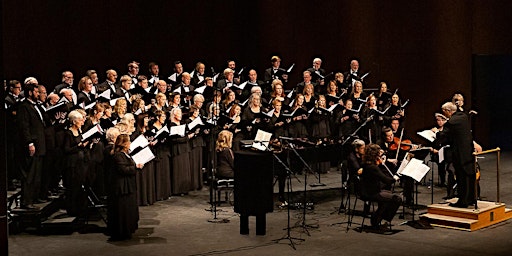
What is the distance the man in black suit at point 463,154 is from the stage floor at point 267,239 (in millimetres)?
529

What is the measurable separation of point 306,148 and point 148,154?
2397mm

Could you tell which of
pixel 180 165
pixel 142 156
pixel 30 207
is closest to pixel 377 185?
pixel 142 156

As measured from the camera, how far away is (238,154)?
33.7 ft

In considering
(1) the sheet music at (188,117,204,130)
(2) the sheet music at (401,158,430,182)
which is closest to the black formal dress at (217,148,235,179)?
(1) the sheet music at (188,117,204,130)

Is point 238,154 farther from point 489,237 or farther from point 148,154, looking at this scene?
point 489,237

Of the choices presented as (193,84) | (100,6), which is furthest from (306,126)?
(100,6)

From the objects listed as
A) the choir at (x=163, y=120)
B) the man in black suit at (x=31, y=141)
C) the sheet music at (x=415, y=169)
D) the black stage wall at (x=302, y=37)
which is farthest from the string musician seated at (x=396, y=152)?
the black stage wall at (x=302, y=37)

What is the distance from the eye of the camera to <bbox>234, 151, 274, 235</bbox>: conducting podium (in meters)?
10.2

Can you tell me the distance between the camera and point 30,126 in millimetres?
11312

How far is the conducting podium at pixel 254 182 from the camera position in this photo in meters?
10.2

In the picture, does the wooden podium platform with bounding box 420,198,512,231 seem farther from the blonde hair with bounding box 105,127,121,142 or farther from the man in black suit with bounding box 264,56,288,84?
the man in black suit with bounding box 264,56,288,84

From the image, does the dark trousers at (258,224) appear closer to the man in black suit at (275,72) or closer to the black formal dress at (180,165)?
the black formal dress at (180,165)

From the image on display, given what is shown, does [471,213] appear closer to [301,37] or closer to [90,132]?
[90,132]

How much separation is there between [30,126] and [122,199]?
2.14 m
